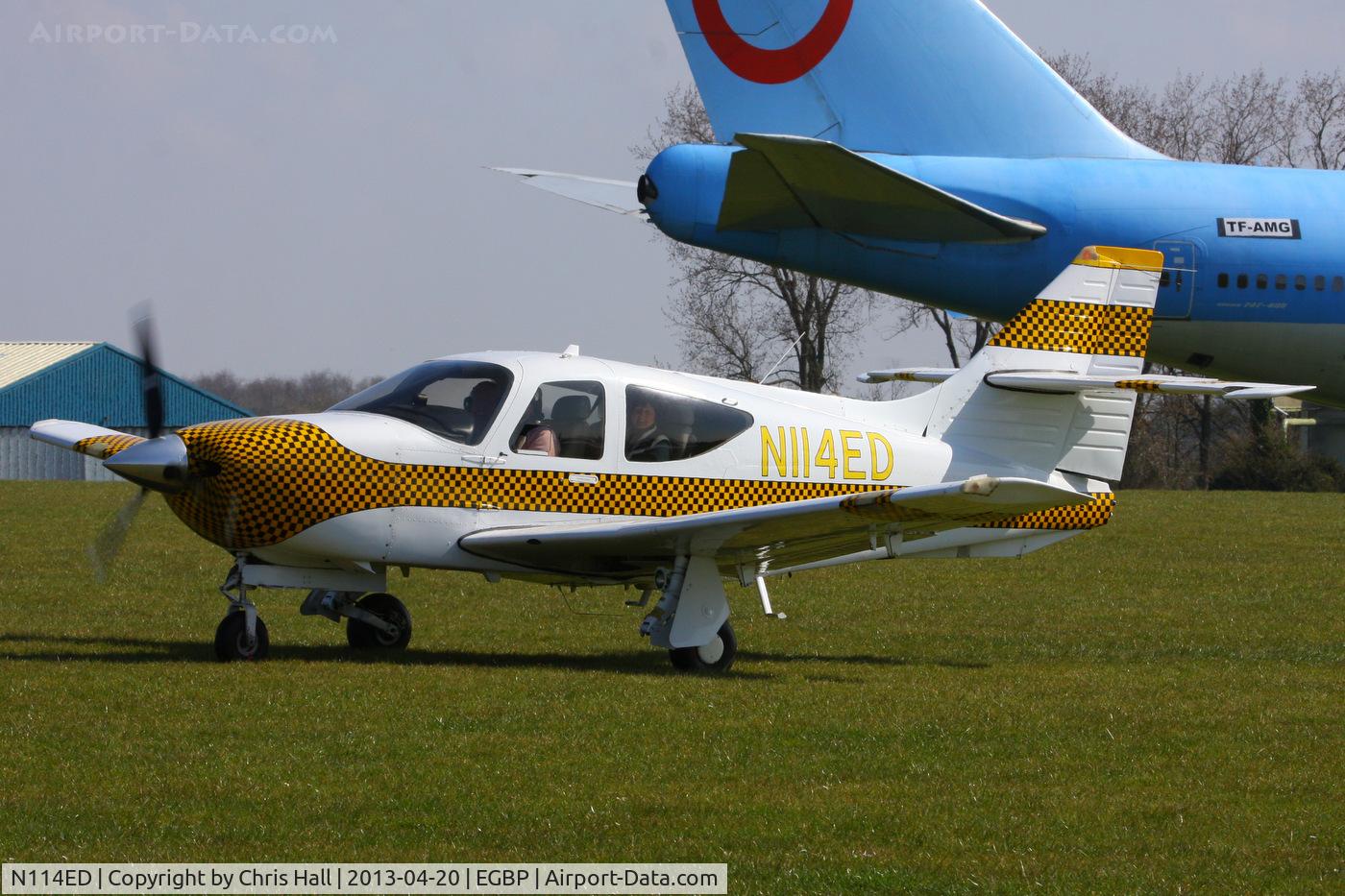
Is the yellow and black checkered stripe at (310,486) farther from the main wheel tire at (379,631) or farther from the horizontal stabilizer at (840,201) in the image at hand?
the horizontal stabilizer at (840,201)

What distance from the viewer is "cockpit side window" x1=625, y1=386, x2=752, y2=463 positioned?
1159 centimetres

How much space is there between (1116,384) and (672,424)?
339 cm

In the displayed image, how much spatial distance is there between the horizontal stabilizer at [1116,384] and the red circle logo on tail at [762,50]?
8.72m

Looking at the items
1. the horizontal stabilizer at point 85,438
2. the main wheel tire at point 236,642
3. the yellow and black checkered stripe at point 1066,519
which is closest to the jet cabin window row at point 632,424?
the main wheel tire at point 236,642

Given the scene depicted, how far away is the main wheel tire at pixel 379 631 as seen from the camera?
1209 centimetres

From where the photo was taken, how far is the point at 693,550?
1097cm

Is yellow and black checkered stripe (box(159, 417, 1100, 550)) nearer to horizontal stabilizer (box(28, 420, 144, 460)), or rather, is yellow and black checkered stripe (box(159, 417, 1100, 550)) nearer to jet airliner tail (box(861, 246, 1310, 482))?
horizontal stabilizer (box(28, 420, 144, 460))

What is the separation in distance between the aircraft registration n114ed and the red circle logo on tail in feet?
0.08

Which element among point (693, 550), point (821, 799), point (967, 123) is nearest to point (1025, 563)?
point (967, 123)

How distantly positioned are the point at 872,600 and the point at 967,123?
695cm

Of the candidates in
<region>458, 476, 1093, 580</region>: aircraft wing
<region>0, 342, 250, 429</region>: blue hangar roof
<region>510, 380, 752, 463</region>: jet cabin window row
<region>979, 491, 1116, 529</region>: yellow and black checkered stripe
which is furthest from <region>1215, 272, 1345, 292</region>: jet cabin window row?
<region>0, 342, 250, 429</region>: blue hangar roof

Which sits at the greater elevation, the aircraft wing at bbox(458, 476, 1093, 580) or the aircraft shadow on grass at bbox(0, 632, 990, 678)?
the aircraft wing at bbox(458, 476, 1093, 580)

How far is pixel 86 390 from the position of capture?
218 ft
